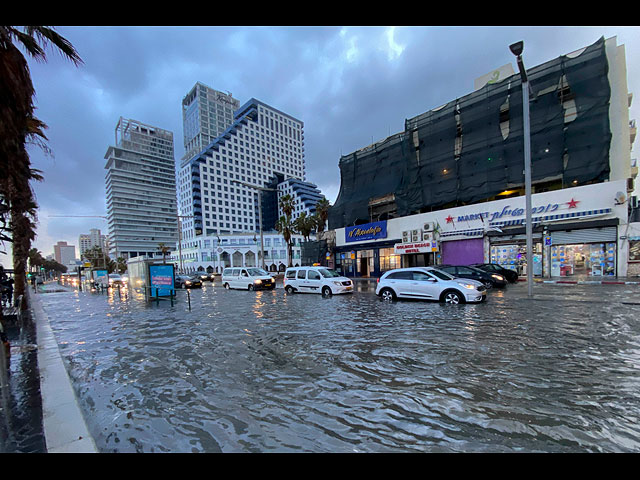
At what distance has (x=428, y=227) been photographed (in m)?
26.3

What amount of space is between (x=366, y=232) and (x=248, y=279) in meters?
15.0

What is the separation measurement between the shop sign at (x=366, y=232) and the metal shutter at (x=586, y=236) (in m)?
14.3

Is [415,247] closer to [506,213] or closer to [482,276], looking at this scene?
[506,213]

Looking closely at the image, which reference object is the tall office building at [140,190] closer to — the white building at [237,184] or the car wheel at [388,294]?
the white building at [237,184]

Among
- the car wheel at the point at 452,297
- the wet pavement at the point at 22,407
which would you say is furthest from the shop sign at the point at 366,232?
the wet pavement at the point at 22,407

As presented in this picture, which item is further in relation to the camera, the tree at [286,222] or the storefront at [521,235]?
the tree at [286,222]

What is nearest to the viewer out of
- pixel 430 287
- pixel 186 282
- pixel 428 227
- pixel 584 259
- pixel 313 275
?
pixel 430 287

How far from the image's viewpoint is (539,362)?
4844 mm

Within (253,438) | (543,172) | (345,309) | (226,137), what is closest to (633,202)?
(543,172)

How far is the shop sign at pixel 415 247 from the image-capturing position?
2548 centimetres

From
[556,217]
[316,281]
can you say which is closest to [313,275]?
[316,281]

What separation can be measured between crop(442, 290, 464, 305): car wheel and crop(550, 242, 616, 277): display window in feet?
48.7
